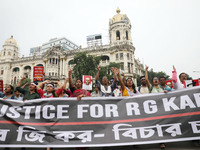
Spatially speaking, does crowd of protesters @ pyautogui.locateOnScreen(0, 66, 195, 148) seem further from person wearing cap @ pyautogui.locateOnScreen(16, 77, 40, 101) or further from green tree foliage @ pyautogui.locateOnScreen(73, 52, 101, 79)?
green tree foliage @ pyautogui.locateOnScreen(73, 52, 101, 79)

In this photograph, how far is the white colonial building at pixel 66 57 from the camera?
3503 cm

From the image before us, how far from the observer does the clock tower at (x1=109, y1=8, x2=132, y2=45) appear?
122 ft

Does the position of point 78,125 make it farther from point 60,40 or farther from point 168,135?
point 60,40

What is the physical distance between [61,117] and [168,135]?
266 centimetres

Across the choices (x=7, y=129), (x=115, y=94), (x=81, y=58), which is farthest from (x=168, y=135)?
(x=81, y=58)

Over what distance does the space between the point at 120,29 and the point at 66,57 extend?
17.7 meters

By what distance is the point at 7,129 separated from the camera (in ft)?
11.4

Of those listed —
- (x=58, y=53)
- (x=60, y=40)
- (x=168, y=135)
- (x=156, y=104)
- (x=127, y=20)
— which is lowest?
(x=168, y=135)

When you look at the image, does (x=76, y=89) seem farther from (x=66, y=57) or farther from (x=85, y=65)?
(x=66, y=57)

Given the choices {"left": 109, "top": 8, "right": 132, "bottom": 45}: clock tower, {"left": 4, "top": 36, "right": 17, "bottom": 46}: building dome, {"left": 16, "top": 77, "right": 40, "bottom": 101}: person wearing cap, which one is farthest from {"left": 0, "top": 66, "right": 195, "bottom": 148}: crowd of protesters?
{"left": 4, "top": 36, "right": 17, "bottom": 46}: building dome

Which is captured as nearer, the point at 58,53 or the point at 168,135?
the point at 168,135

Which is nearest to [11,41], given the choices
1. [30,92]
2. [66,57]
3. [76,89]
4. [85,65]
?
[66,57]

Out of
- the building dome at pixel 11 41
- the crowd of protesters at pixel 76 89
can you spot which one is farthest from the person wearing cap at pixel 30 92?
the building dome at pixel 11 41

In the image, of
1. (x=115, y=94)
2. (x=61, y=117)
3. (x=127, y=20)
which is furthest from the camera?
(x=127, y=20)
